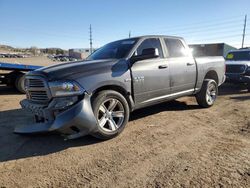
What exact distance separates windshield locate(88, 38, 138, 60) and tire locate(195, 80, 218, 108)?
8.37ft

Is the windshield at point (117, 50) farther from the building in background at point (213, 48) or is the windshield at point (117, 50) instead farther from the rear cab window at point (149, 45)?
the building in background at point (213, 48)

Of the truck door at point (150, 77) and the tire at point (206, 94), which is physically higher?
the truck door at point (150, 77)

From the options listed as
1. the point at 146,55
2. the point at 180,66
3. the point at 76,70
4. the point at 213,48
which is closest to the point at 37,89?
the point at 76,70

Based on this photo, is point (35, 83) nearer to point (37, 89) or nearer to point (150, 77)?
point (37, 89)

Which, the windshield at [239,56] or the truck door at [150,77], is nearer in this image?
the truck door at [150,77]

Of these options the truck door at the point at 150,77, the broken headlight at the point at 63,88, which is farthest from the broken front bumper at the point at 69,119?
the truck door at the point at 150,77

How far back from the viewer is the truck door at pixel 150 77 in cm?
459

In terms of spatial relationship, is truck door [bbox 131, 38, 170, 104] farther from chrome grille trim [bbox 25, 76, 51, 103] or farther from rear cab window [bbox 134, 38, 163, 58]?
chrome grille trim [bbox 25, 76, 51, 103]

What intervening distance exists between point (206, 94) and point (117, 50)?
2905 millimetres

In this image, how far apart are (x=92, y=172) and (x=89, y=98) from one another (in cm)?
125

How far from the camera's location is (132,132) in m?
4.53

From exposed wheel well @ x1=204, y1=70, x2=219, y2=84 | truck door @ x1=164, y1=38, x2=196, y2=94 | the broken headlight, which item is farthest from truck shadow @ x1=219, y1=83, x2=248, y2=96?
the broken headlight

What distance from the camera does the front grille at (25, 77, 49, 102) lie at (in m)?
3.83

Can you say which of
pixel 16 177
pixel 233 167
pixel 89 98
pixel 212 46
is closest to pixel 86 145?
pixel 89 98
